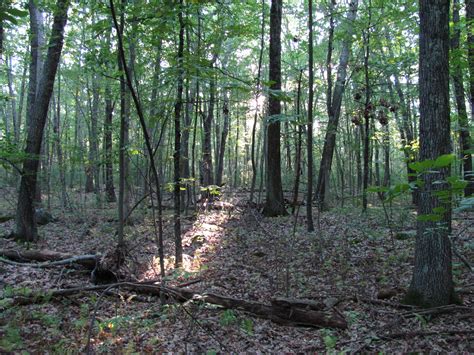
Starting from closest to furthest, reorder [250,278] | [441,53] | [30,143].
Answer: [441,53]
[250,278]
[30,143]

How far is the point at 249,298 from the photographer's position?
6465 mm

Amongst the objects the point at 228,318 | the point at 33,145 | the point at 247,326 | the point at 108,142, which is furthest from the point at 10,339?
the point at 108,142

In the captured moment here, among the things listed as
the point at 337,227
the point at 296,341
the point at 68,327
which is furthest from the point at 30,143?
the point at 337,227

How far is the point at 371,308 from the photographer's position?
5.48 meters

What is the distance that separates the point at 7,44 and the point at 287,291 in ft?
71.4

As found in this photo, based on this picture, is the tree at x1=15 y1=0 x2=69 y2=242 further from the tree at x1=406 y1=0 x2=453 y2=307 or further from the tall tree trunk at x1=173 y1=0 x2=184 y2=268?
the tree at x1=406 y1=0 x2=453 y2=307

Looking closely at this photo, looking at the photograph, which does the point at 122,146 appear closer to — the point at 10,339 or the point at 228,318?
the point at 10,339

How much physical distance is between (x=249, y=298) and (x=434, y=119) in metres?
4.26

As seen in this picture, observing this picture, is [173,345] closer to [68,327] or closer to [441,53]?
[68,327]

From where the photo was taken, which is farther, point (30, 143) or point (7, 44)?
point (7, 44)

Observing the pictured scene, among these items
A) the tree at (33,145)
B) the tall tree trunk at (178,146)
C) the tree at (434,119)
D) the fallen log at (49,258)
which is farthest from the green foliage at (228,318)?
the tree at (33,145)

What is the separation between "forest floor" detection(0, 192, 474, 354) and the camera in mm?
4602

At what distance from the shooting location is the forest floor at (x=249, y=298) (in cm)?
460

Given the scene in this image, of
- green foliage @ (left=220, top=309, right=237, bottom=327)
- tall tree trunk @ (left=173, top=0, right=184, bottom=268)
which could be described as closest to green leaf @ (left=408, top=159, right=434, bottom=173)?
green foliage @ (left=220, top=309, right=237, bottom=327)
